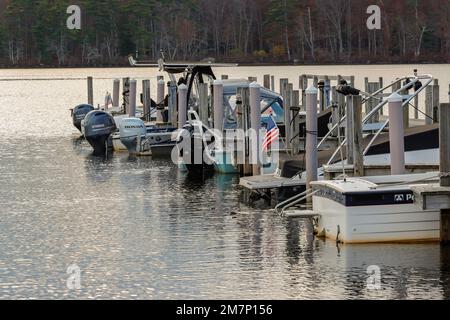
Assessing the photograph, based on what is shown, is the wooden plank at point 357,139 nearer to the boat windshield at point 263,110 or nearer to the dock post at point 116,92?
the boat windshield at point 263,110

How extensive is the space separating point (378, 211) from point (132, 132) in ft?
62.5

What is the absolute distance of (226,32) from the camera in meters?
153

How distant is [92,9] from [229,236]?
137 meters

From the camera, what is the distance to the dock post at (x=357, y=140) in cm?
2438

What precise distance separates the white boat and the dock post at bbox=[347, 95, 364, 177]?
1.37 m

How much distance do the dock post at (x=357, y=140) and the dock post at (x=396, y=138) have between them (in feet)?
2.65

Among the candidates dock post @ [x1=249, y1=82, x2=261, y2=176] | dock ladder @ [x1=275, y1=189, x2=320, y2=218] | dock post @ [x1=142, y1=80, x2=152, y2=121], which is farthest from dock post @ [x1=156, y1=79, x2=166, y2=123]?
dock ladder @ [x1=275, y1=189, x2=320, y2=218]

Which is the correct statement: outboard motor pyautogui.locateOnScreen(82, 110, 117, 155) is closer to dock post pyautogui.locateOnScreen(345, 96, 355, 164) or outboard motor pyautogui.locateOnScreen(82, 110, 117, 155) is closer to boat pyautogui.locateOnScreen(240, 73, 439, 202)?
boat pyautogui.locateOnScreen(240, 73, 439, 202)

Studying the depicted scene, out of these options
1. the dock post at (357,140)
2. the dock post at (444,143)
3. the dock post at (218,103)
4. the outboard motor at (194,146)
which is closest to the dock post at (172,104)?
the dock post at (218,103)

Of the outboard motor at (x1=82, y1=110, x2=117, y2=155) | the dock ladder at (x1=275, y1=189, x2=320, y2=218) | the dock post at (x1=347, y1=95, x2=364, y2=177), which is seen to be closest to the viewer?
the dock ladder at (x1=275, y1=189, x2=320, y2=218)

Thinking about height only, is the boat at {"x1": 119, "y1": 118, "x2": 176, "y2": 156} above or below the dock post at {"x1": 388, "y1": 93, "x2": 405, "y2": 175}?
below

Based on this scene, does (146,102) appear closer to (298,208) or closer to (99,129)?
(99,129)

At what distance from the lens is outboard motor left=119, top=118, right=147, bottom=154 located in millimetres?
→ 39969

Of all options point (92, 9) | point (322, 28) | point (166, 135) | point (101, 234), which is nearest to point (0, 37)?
point (92, 9)
